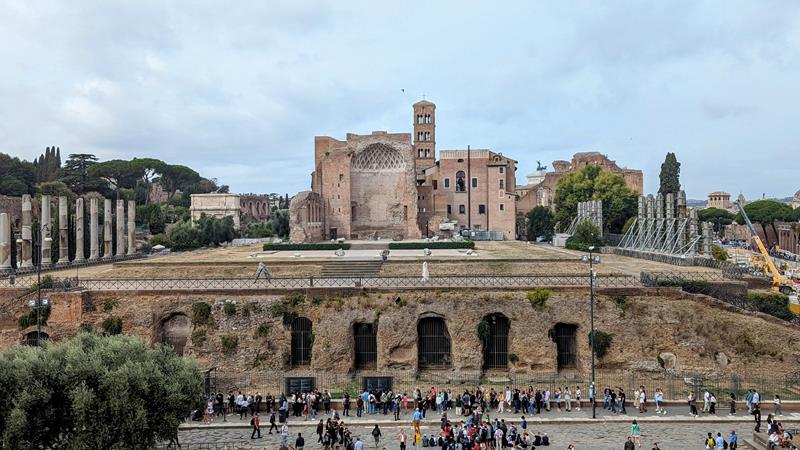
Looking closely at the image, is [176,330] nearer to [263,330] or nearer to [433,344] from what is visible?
[263,330]

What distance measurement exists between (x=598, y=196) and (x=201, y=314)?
51.7 metres

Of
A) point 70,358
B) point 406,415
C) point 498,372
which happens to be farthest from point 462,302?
point 70,358

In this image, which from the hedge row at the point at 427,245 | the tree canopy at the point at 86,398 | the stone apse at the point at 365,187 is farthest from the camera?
the stone apse at the point at 365,187

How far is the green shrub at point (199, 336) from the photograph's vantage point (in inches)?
1104

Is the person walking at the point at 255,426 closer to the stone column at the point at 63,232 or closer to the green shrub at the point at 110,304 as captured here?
the green shrub at the point at 110,304

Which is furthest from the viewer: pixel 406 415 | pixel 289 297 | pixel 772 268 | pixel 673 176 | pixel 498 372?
pixel 673 176

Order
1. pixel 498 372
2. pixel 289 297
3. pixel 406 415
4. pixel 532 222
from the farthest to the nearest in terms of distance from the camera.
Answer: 1. pixel 532 222
2. pixel 289 297
3. pixel 498 372
4. pixel 406 415

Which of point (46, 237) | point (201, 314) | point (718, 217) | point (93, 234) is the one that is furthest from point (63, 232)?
point (718, 217)

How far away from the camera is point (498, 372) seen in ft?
90.6

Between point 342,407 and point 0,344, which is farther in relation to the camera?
point 0,344

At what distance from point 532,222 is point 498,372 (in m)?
45.9

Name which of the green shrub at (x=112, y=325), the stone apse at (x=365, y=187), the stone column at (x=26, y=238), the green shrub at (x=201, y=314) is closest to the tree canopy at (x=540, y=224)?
the stone apse at (x=365, y=187)

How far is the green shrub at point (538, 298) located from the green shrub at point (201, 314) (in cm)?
1556

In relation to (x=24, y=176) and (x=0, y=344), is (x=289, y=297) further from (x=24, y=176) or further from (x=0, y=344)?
(x=24, y=176)
